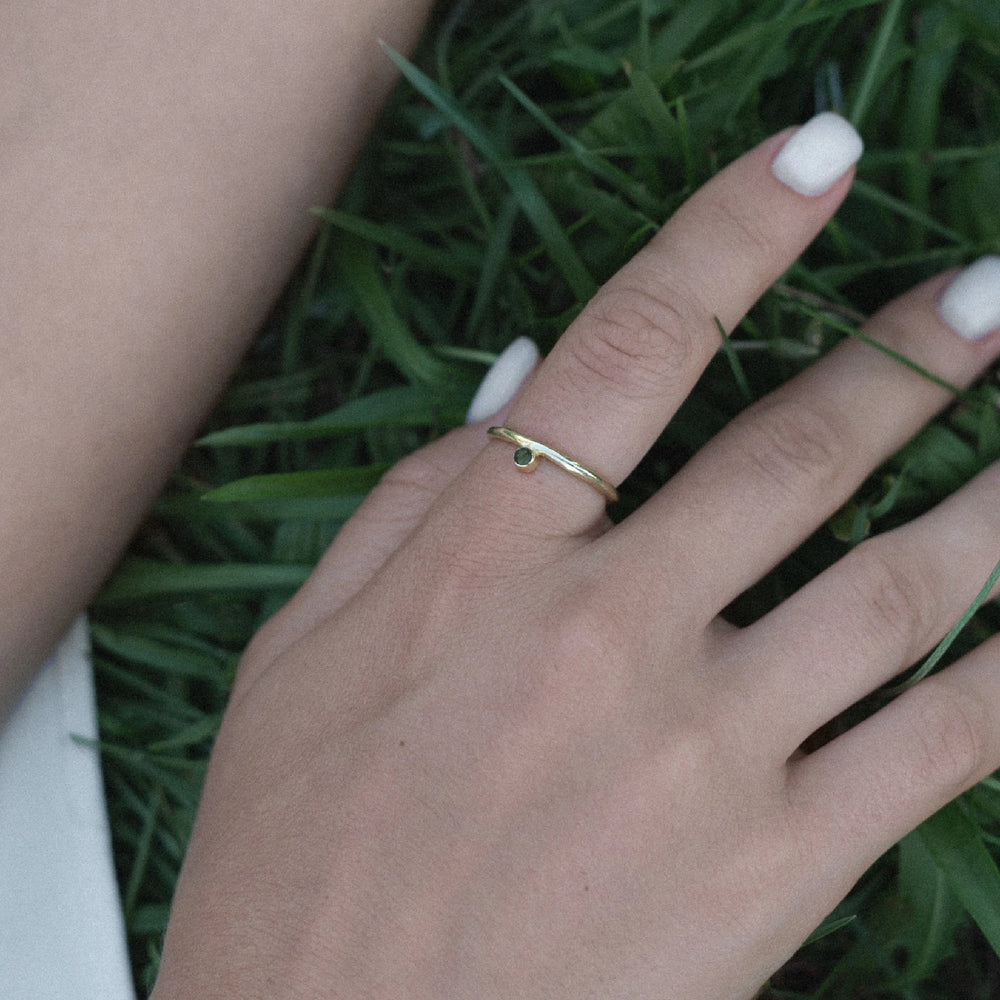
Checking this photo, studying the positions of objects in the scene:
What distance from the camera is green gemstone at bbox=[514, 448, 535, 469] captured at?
0.93m

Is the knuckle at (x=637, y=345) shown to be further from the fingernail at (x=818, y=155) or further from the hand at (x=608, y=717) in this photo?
the fingernail at (x=818, y=155)

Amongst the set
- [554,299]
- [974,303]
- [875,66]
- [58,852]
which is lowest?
[58,852]

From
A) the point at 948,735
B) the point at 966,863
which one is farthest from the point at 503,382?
the point at 966,863

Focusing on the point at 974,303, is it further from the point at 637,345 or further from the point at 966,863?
the point at 966,863

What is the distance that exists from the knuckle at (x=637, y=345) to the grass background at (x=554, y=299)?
0.13 meters

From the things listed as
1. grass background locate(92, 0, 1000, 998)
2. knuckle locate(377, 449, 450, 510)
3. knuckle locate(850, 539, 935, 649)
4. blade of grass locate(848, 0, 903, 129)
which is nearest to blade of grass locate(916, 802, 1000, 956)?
grass background locate(92, 0, 1000, 998)

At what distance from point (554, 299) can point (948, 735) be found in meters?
0.63

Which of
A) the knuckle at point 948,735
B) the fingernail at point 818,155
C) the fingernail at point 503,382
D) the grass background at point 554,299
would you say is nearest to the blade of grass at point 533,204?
the grass background at point 554,299

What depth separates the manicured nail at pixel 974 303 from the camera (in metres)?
1.07

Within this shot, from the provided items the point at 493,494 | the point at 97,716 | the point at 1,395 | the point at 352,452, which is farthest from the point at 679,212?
the point at 97,716

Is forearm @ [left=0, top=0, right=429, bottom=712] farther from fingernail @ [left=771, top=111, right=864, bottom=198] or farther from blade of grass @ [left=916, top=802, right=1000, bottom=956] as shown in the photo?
blade of grass @ [left=916, top=802, right=1000, bottom=956]

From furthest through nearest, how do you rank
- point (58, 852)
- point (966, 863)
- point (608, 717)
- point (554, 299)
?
point (554, 299) < point (58, 852) < point (966, 863) < point (608, 717)

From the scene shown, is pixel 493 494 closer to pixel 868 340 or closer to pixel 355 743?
pixel 355 743

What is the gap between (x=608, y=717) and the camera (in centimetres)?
91
